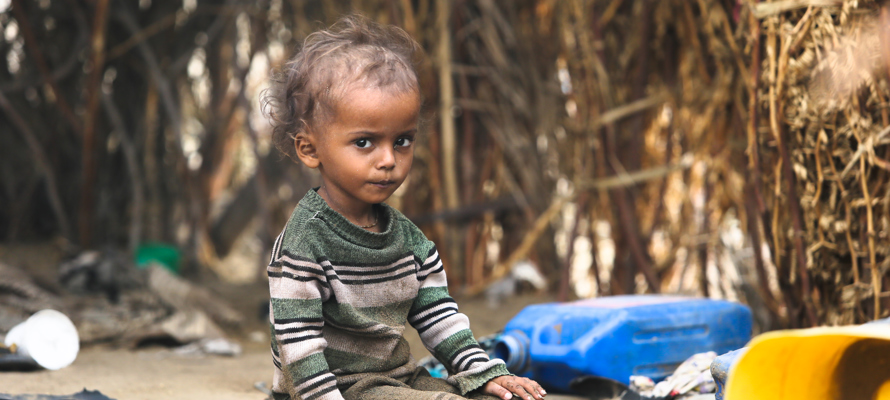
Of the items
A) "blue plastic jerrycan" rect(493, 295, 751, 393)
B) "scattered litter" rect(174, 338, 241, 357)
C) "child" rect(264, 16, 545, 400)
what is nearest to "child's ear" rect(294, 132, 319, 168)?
"child" rect(264, 16, 545, 400)

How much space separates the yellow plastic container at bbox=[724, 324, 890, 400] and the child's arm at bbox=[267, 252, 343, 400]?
0.71 meters

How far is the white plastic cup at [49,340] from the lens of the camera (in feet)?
6.67

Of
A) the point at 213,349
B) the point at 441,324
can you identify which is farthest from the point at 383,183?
the point at 213,349

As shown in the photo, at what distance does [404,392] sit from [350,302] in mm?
203

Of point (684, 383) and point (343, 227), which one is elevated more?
point (343, 227)

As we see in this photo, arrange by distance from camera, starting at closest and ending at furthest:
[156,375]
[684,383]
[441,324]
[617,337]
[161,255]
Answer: [441,324]
[684,383]
[617,337]
[156,375]
[161,255]

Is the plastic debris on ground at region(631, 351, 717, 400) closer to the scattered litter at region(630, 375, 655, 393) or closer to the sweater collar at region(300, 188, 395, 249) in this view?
the scattered litter at region(630, 375, 655, 393)

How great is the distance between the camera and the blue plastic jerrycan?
1982mm

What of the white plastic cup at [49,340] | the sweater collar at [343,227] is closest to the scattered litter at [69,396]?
the white plastic cup at [49,340]

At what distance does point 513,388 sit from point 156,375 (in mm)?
1135

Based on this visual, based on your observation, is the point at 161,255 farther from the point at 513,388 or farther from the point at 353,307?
the point at 513,388

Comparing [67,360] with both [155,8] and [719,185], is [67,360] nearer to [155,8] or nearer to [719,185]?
[719,185]

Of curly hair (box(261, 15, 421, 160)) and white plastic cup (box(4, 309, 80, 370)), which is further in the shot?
white plastic cup (box(4, 309, 80, 370))

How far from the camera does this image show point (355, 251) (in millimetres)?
1528
